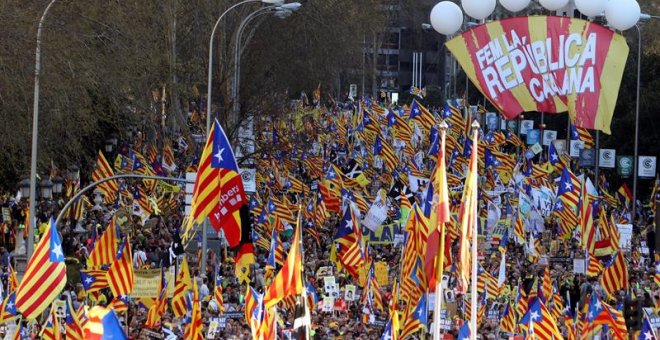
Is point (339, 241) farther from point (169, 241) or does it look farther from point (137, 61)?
point (137, 61)

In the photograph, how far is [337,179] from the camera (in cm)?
4316

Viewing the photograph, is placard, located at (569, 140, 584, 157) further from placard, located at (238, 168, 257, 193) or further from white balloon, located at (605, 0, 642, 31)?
white balloon, located at (605, 0, 642, 31)

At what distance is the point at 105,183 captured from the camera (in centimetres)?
4422

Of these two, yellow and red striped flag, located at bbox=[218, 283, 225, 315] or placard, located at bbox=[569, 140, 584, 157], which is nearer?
yellow and red striped flag, located at bbox=[218, 283, 225, 315]

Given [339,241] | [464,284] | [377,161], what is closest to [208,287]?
[339,241]

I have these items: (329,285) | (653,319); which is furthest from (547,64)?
(329,285)

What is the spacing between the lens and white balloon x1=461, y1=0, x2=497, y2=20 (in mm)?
23422

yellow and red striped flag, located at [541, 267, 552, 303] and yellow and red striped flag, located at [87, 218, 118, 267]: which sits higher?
yellow and red striped flag, located at [87, 218, 118, 267]

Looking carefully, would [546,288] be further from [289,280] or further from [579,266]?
[289,280]

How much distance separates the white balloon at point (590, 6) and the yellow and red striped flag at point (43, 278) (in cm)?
677

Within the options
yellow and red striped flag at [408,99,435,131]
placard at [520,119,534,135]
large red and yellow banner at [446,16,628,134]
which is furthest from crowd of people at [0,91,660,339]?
placard at [520,119,534,135]

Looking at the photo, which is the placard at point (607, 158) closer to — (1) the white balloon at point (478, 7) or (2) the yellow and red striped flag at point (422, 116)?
(2) the yellow and red striped flag at point (422, 116)

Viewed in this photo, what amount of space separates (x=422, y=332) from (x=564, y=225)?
13.5 m

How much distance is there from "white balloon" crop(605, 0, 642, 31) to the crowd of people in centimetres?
415
